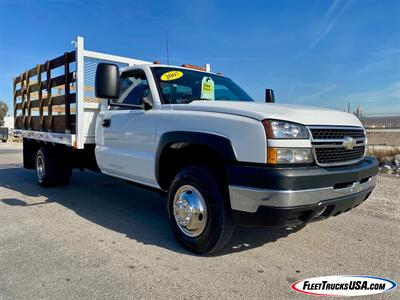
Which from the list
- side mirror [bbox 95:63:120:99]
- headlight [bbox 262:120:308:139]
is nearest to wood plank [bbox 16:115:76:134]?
side mirror [bbox 95:63:120:99]

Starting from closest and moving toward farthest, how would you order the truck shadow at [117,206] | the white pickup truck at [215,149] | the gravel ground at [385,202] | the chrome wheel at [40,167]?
1. the white pickup truck at [215,149]
2. the truck shadow at [117,206]
3. the gravel ground at [385,202]
4. the chrome wheel at [40,167]

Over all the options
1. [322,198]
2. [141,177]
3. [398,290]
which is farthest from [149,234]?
[398,290]

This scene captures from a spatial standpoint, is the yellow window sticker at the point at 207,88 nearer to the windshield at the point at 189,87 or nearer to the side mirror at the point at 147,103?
the windshield at the point at 189,87

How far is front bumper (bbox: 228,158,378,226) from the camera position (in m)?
2.74

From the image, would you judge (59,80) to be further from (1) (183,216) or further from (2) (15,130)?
(1) (183,216)

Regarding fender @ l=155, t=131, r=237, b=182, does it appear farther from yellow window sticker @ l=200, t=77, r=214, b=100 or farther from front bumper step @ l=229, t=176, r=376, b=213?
yellow window sticker @ l=200, t=77, r=214, b=100

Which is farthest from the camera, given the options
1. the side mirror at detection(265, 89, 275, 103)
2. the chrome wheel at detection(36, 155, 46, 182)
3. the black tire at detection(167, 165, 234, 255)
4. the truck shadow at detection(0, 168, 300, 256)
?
the chrome wheel at detection(36, 155, 46, 182)

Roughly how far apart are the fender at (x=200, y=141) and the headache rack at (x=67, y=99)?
6.36ft

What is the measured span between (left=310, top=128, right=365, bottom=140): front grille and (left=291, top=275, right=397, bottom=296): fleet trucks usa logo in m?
1.22

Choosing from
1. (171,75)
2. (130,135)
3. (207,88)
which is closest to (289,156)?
(207,88)

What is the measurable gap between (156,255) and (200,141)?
1226 mm

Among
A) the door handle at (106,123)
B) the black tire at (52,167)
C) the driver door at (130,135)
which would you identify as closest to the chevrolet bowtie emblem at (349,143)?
the driver door at (130,135)

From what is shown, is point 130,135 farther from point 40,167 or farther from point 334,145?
point 40,167

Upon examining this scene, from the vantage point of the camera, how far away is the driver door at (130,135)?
4.02 meters
